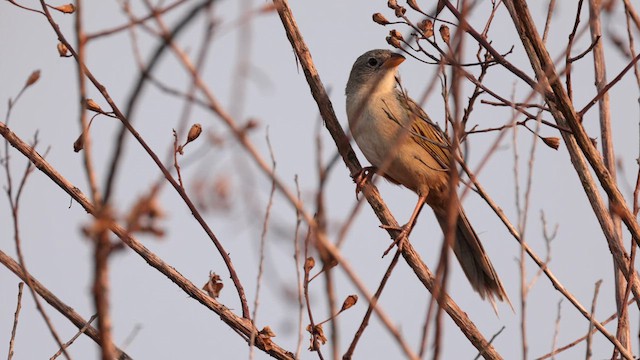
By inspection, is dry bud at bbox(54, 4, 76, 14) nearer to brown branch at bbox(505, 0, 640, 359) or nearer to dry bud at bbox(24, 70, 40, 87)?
dry bud at bbox(24, 70, 40, 87)

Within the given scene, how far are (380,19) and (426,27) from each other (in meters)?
0.38

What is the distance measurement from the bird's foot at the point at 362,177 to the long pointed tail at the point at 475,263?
83 centimetres

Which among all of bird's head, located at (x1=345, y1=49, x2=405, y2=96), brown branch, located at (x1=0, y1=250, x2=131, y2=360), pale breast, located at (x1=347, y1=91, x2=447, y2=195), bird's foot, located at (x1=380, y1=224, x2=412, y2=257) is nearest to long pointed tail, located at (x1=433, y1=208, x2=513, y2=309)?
pale breast, located at (x1=347, y1=91, x2=447, y2=195)

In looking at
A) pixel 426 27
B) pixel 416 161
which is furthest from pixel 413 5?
pixel 416 161

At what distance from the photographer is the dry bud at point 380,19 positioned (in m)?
4.10

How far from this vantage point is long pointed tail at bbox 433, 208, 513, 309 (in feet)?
18.0

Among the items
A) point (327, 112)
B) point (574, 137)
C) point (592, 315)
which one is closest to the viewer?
point (592, 315)

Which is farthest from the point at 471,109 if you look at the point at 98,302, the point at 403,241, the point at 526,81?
the point at 98,302

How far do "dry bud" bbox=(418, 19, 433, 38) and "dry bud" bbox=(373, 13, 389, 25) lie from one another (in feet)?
1.02

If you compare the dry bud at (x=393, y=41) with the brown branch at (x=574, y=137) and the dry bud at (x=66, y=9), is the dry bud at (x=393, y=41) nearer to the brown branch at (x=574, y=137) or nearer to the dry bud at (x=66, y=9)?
the brown branch at (x=574, y=137)

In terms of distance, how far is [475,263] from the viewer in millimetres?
5656

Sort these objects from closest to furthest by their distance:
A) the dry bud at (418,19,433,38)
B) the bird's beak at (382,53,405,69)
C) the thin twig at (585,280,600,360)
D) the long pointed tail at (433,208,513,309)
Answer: the thin twig at (585,280,600,360)
the dry bud at (418,19,433,38)
the long pointed tail at (433,208,513,309)
the bird's beak at (382,53,405,69)

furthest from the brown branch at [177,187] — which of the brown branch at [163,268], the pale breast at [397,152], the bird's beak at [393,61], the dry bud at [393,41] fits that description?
the bird's beak at [393,61]

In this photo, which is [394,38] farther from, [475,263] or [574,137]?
[475,263]
